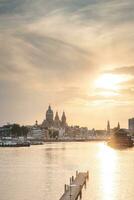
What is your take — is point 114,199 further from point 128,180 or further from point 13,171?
point 13,171

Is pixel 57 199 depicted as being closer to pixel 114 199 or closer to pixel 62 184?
pixel 114 199

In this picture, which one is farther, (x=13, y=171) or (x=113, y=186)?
(x=13, y=171)

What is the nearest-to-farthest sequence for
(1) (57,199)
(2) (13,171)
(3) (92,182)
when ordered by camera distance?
(1) (57,199) → (3) (92,182) → (2) (13,171)

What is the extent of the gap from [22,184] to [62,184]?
269 inches

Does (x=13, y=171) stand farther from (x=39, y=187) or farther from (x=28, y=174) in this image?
(x=39, y=187)

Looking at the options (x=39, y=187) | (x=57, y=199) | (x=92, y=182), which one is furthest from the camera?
(x=92, y=182)

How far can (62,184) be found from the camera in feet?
292

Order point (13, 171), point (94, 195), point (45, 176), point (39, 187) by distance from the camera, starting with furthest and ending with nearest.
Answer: point (13, 171), point (45, 176), point (39, 187), point (94, 195)

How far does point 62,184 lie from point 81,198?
1490 centimetres

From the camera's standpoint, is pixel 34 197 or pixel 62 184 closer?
pixel 34 197

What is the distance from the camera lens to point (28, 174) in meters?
106

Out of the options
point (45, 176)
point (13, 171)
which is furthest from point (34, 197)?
point (13, 171)

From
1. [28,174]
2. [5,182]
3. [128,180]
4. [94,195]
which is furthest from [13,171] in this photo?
[94,195]

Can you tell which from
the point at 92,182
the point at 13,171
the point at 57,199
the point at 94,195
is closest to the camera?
the point at 57,199
